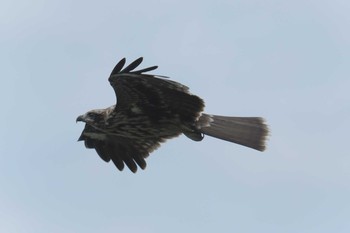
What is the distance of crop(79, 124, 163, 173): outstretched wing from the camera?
15.1m

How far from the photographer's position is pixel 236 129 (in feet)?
46.7

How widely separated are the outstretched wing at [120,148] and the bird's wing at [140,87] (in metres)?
1.45

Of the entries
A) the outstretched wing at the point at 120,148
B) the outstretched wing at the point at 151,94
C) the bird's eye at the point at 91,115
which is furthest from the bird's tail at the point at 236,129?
the bird's eye at the point at 91,115

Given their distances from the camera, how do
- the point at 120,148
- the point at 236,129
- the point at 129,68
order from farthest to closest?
the point at 120,148, the point at 236,129, the point at 129,68

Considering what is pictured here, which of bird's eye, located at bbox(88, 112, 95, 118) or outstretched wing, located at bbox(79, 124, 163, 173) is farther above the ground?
outstretched wing, located at bbox(79, 124, 163, 173)

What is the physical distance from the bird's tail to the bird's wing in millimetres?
767

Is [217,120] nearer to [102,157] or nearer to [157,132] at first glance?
[157,132]

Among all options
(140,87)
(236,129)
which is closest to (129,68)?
(140,87)

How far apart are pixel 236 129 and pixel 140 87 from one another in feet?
5.70

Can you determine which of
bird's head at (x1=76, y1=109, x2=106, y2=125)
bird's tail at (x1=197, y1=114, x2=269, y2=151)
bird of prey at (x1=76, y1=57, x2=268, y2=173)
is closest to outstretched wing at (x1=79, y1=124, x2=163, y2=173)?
bird of prey at (x1=76, y1=57, x2=268, y2=173)

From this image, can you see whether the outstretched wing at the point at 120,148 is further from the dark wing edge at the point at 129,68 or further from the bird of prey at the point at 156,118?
the dark wing edge at the point at 129,68

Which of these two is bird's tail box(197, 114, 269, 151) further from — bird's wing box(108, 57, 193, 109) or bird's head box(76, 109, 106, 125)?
bird's head box(76, 109, 106, 125)

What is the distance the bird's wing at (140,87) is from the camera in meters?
13.0

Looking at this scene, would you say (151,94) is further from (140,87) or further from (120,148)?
(120,148)
